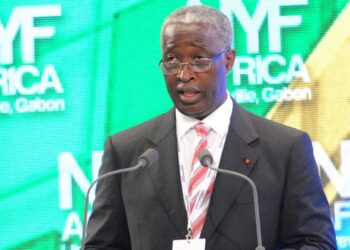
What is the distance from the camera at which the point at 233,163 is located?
113 inches

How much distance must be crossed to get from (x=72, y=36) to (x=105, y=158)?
5.41ft

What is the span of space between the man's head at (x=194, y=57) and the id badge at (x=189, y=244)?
453mm

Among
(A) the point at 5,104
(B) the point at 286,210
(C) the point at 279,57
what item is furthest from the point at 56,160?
(B) the point at 286,210

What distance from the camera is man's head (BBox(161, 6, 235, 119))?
2787mm

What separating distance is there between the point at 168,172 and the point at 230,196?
0.80 feet

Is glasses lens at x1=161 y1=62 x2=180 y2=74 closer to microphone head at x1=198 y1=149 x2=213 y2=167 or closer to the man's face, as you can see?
the man's face

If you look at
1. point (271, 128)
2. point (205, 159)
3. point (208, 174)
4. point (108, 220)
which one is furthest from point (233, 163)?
point (108, 220)

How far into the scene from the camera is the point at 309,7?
14.4ft

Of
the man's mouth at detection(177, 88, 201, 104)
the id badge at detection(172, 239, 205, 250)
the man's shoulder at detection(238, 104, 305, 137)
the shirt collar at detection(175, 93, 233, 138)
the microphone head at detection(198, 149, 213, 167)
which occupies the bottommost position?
the id badge at detection(172, 239, 205, 250)

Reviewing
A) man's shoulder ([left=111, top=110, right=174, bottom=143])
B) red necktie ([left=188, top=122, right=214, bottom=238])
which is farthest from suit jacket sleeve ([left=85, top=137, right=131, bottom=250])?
red necktie ([left=188, top=122, right=214, bottom=238])

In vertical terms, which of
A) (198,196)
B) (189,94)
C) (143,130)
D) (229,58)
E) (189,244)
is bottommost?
(189,244)

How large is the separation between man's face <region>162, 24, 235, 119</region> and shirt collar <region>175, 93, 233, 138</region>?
9 centimetres

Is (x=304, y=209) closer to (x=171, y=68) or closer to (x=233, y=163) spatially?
(x=233, y=163)

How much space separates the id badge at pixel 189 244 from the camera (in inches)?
105
